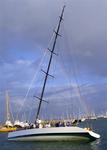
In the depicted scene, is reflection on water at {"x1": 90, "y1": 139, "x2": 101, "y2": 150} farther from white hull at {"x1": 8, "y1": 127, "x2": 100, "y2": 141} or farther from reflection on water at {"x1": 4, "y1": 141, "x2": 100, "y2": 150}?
white hull at {"x1": 8, "y1": 127, "x2": 100, "y2": 141}

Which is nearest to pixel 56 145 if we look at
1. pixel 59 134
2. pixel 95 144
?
pixel 59 134

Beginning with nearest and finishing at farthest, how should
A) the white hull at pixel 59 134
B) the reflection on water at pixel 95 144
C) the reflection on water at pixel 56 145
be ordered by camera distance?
the reflection on water at pixel 95 144 < the reflection on water at pixel 56 145 < the white hull at pixel 59 134

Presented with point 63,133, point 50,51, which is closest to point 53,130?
point 63,133

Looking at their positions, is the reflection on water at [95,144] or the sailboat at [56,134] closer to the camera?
the reflection on water at [95,144]

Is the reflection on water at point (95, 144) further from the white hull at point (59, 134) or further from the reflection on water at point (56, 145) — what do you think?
the white hull at point (59, 134)

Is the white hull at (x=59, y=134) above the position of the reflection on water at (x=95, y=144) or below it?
above

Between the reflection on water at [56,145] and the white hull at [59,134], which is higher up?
the white hull at [59,134]

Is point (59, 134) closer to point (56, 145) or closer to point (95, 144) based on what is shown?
point (56, 145)

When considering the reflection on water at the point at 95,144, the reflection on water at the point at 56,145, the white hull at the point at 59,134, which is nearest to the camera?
the reflection on water at the point at 95,144

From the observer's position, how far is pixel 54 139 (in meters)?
75.5

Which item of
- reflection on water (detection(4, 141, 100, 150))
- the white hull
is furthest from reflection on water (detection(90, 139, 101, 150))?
the white hull

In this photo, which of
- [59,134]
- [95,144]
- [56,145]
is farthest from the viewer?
[59,134]

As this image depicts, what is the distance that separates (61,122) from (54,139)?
10.6 ft

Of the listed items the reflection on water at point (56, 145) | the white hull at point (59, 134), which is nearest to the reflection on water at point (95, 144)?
the reflection on water at point (56, 145)
